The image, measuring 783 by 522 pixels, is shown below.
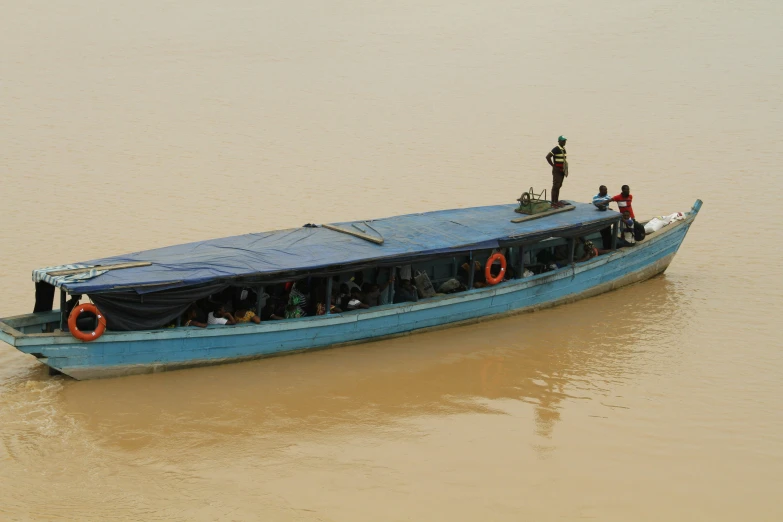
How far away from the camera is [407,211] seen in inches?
701

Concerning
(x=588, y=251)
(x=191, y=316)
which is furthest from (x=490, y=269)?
(x=191, y=316)

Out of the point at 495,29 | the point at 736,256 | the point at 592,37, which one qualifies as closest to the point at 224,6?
the point at 495,29

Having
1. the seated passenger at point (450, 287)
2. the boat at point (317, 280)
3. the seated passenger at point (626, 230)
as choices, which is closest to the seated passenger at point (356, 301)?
the boat at point (317, 280)

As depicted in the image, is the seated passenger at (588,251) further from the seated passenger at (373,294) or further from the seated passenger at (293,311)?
the seated passenger at (293,311)

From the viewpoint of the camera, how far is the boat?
10.2 m

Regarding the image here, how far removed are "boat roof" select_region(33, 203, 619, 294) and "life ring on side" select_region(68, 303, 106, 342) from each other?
0.27 meters

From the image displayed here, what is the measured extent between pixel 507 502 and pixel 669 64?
73.1ft

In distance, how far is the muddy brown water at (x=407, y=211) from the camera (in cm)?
886

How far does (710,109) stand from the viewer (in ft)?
80.3

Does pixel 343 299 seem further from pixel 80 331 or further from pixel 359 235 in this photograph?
pixel 80 331

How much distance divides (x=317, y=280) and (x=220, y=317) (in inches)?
55.0

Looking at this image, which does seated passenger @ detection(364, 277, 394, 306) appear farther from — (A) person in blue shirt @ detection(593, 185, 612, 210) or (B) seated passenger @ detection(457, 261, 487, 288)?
(A) person in blue shirt @ detection(593, 185, 612, 210)

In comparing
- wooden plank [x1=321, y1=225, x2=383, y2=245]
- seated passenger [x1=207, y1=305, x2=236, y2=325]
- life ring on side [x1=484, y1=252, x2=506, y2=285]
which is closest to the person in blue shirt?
life ring on side [x1=484, y1=252, x2=506, y2=285]

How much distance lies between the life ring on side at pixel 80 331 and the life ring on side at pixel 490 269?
525cm
